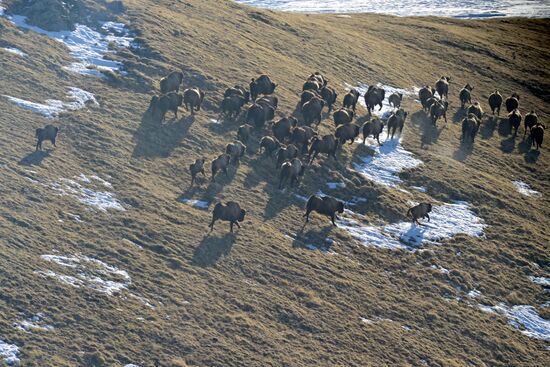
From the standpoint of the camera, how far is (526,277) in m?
35.7

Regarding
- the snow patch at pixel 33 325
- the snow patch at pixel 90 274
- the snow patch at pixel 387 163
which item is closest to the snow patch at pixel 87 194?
the snow patch at pixel 90 274

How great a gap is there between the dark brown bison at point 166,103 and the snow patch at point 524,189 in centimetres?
1976

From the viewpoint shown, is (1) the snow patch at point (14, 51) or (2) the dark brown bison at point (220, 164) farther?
(1) the snow patch at point (14, 51)

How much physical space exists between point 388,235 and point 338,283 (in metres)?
6.09

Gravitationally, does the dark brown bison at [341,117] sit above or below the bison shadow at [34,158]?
above

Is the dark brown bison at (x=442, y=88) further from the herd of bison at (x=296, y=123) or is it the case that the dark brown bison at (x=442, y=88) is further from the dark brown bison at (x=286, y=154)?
the dark brown bison at (x=286, y=154)

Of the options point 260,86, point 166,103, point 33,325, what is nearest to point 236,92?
point 260,86

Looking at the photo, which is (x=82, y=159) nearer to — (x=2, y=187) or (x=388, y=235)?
(x=2, y=187)

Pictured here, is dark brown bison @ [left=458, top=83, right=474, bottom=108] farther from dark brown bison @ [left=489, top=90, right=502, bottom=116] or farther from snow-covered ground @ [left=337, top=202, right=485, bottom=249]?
snow-covered ground @ [left=337, top=202, right=485, bottom=249]

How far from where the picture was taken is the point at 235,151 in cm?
3716

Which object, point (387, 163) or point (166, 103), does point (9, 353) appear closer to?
point (166, 103)

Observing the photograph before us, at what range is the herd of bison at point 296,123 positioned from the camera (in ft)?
113

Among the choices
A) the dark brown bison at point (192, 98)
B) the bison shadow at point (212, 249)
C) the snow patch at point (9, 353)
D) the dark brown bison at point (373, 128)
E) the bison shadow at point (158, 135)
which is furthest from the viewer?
the dark brown bison at point (373, 128)

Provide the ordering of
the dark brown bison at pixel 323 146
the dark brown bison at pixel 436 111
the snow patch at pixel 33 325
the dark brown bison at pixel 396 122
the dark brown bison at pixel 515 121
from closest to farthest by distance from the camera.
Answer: the snow patch at pixel 33 325 < the dark brown bison at pixel 323 146 < the dark brown bison at pixel 396 122 < the dark brown bison at pixel 436 111 < the dark brown bison at pixel 515 121
